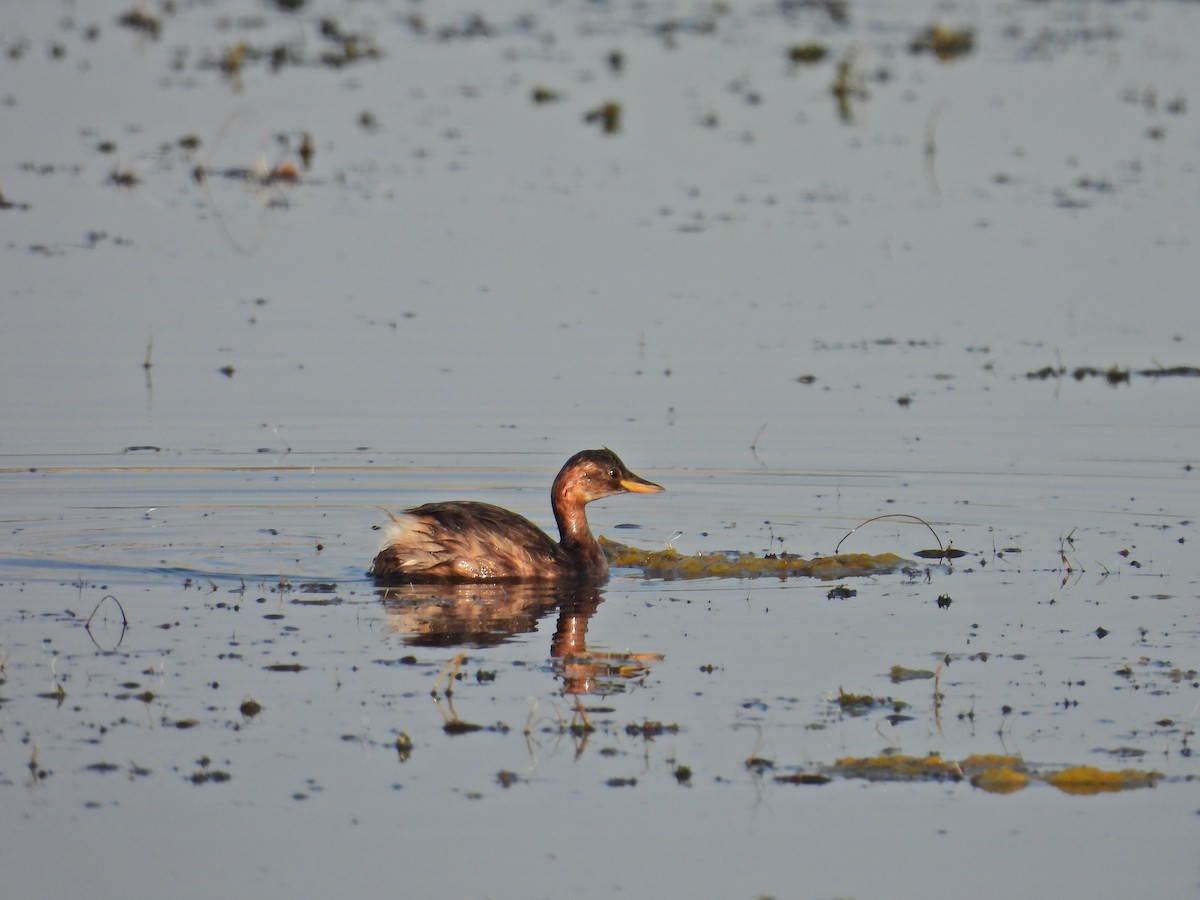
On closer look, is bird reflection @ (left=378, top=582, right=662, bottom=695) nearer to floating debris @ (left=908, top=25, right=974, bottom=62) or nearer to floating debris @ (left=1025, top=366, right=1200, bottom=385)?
floating debris @ (left=1025, top=366, right=1200, bottom=385)

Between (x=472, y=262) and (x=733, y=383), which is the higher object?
(x=472, y=262)

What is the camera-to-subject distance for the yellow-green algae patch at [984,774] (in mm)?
8555

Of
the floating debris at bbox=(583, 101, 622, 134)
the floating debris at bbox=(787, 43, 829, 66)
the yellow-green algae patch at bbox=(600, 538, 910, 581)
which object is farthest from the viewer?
the floating debris at bbox=(787, 43, 829, 66)

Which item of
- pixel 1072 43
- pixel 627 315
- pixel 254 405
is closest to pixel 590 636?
pixel 254 405

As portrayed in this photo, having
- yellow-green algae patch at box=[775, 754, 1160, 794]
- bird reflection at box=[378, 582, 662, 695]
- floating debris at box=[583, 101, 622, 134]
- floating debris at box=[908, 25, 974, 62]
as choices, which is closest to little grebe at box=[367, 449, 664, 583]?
bird reflection at box=[378, 582, 662, 695]

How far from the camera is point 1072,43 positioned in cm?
3931

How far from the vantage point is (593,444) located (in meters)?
15.2

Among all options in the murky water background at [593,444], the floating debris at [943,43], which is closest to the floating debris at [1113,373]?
the murky water background at [593,444]

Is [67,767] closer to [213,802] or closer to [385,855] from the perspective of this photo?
[213,802]

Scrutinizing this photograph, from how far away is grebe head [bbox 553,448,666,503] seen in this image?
42.7 feet

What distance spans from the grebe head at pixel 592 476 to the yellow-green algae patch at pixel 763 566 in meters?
0.55

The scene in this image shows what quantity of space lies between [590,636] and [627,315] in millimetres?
8469

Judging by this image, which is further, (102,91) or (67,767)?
(102,91)

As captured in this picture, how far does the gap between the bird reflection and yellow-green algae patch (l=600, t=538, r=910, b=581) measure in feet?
1.94
